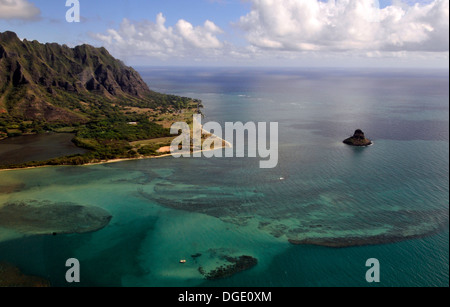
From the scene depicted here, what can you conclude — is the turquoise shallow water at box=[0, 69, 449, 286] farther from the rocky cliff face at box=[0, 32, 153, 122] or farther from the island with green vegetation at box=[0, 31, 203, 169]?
the rocky cliff face at box=[0, 32, 153, 122]

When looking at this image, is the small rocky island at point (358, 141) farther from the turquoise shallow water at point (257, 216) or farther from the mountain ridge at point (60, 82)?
the mountain ridge at point (60, 82)

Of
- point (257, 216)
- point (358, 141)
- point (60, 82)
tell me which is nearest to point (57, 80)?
point (60, 82)

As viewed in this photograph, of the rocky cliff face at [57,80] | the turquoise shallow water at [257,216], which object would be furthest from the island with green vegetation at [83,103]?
the turquoise shallow water at [257,216]

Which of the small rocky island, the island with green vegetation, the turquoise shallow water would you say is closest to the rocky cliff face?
the island with green vegetation

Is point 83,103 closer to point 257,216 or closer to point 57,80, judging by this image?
point 57,80

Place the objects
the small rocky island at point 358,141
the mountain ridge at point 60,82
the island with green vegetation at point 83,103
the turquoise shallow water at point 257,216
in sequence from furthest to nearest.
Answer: the mountain ridge at point 60,82, the island with green vegetation at point 83,103, the small rocky island at point 358,141, the turquoise shallow water at point 257,216
